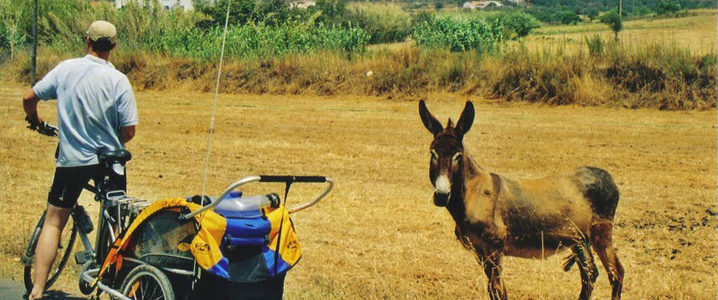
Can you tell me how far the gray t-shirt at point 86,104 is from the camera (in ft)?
21.2

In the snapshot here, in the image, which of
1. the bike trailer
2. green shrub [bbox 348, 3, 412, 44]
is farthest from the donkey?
green shrub [bbox 348, 3, 412, 44]

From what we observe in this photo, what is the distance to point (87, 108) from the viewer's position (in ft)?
21.2

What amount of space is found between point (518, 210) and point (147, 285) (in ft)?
9.03

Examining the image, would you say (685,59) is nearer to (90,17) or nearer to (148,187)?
(148,187)

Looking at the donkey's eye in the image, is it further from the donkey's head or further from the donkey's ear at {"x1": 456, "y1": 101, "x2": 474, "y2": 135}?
the donkey's ear at {"x1": 456, "y1": 101, "x2": 474, "y2": 135}

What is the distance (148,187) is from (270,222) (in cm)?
766

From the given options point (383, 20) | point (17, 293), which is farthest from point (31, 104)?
point (383, 20)

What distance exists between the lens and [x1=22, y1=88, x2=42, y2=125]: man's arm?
6570mm

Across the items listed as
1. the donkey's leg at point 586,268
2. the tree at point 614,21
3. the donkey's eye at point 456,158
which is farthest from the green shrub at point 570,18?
the donkey's eye at point 456,158

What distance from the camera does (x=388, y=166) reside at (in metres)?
14.7

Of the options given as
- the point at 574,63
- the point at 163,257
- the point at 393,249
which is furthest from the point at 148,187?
the point at 574,63

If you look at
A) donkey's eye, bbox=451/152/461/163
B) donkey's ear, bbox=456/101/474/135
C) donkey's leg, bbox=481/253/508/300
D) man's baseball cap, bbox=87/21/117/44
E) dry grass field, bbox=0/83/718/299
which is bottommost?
dry grass field, bbox=0/83/718/299

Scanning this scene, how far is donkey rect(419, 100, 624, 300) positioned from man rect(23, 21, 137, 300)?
223 cm

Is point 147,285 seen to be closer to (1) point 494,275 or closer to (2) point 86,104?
(2) point 86,104
